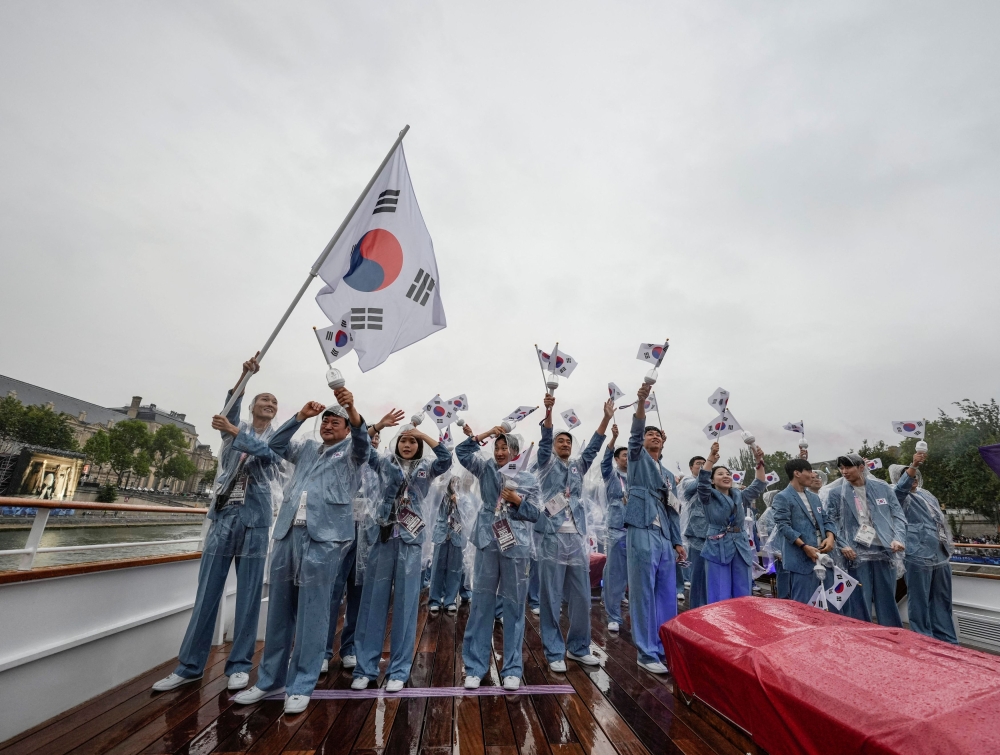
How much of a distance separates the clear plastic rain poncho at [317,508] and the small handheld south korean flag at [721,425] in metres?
4.63

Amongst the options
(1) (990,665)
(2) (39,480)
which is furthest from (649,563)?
(2) (39,480)

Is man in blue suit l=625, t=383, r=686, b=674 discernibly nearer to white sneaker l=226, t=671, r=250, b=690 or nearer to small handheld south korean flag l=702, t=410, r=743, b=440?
small handheld south korean flag l=702, t=410, r=743, b=440

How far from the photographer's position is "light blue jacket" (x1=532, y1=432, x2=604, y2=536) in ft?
13.9

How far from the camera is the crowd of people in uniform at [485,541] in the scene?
3.29 metres

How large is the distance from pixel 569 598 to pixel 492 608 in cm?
84

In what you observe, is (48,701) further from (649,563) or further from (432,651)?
(649,563)

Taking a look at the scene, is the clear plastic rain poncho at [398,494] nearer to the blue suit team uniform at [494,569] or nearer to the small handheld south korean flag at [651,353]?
the blue suit team uniform at [494,569]

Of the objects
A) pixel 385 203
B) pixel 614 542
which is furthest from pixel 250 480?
pixel 614 542

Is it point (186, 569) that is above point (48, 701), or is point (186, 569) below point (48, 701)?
above

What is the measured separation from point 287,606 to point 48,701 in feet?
4.26

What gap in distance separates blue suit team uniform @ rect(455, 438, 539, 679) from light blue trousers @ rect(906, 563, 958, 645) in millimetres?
4792

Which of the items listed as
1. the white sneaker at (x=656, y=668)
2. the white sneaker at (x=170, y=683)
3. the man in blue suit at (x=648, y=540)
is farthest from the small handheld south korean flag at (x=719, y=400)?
the white sneaker at (x=170, y=683)

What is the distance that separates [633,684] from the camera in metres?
3.59

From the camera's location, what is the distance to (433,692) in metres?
3.35
